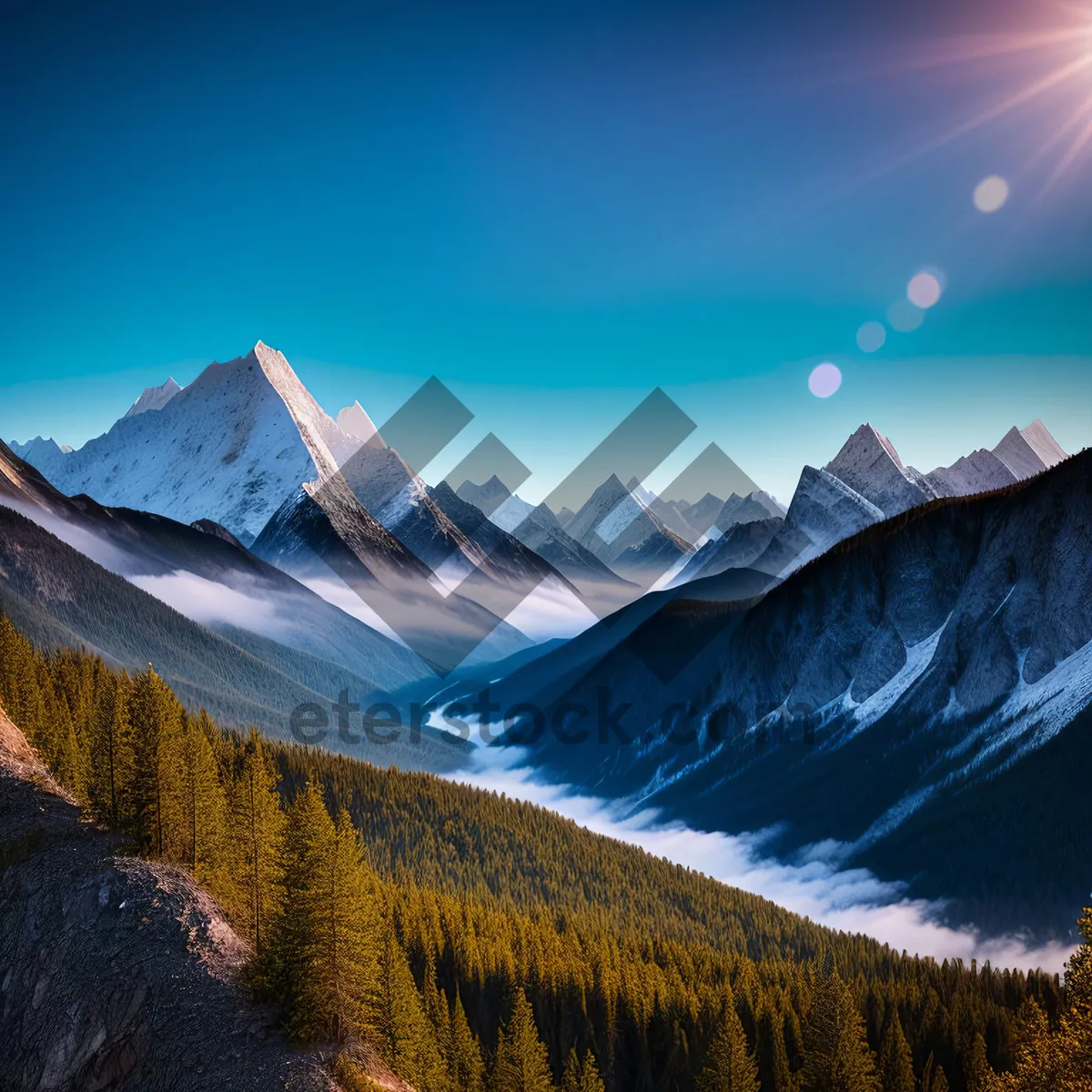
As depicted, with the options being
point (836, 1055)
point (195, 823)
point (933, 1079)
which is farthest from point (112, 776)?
point (933, 1079)

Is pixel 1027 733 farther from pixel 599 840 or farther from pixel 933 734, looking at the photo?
pixel 599 840

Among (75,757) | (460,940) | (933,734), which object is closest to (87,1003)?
(75,757)

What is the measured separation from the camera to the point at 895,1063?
88688 millimetres

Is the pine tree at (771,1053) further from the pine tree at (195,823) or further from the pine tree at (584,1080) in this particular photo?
the pine tree at (195,823)

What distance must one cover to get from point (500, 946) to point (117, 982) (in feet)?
223

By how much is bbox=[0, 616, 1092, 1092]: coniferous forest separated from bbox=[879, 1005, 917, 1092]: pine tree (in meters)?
0.23

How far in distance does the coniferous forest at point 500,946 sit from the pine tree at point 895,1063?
23 cm

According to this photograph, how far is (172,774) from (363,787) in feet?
398

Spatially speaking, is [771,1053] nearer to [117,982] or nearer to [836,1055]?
[836,1055]

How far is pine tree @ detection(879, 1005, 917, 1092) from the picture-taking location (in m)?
86.1

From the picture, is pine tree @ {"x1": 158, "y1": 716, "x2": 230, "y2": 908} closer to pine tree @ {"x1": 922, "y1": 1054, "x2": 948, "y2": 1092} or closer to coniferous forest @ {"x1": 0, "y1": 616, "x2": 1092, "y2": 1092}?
coniferous forest @ {"x1": 0, "y1": 616, "x2": 1092, "y2": 1092}

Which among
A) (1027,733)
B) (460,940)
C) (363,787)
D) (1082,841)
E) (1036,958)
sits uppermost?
(363,787)

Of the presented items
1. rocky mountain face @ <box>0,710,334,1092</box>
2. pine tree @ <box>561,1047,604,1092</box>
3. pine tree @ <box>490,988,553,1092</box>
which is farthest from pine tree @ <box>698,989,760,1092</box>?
rocky mountain face @ <box>0,710,334,1092</box>

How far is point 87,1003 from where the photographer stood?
1970 inches
